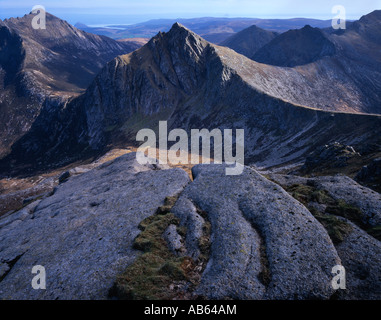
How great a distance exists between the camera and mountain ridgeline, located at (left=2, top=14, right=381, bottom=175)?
145m

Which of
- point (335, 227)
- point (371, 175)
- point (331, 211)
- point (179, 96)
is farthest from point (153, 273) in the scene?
point (179, 96)

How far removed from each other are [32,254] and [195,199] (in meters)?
25.2

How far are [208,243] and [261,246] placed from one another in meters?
6.04

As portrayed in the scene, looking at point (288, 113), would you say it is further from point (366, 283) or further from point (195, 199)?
point (366, 283)

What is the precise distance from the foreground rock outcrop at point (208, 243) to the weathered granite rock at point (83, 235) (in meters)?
0.18

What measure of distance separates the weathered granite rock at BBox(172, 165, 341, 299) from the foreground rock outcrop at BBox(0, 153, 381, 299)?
102mm

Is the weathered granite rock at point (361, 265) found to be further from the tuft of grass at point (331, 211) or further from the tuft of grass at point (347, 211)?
the tuft of grass at point (347, 211)

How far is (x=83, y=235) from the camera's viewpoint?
34656mm

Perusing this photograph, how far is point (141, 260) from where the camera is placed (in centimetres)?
2592

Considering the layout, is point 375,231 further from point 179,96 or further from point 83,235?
point 179,96

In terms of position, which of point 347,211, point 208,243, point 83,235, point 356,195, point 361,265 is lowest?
point 83,235

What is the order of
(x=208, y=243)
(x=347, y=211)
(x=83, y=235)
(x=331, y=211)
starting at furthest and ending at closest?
(x=83, y=235) < (x=331, y=211) < (x=347, y=211) < (x=208, y=243)

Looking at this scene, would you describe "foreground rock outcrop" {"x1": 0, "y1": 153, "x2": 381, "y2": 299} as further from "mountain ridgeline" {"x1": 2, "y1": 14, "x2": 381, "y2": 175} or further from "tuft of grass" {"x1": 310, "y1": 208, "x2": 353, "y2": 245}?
"mountain ridgeline" {"x1": 2, "y1": 14, "x2": 381, "y2": 175}

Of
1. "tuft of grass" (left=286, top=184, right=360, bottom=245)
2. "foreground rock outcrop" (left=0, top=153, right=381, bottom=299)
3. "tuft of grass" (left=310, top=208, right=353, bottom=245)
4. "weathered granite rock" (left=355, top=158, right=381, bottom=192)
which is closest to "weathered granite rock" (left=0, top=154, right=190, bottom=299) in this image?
"foreground rock outcrop" (left=0, top=153, right=381, bottom=299)
